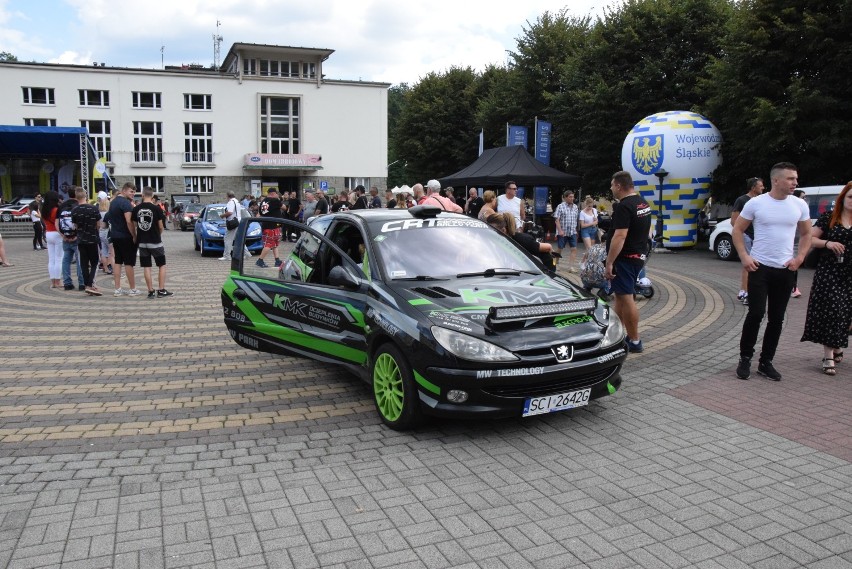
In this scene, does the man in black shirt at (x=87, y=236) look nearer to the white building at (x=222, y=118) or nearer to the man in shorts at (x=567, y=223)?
the man in shorts at (x=567, y=223)

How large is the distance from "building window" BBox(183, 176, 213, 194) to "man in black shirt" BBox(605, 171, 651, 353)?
55.5 metres

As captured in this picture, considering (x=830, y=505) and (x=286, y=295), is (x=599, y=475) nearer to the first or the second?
(x=830, y=505)

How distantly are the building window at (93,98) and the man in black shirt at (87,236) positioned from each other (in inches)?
1956

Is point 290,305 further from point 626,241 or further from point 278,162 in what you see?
point 278,162

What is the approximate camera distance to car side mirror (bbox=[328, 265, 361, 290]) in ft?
18.1

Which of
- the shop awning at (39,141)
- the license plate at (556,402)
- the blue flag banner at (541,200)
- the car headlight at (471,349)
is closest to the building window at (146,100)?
the shop awning at (39,141)

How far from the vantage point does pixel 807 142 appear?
19688mm

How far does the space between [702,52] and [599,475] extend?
1065 inches

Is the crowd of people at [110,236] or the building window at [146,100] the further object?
the building window at [146,100]

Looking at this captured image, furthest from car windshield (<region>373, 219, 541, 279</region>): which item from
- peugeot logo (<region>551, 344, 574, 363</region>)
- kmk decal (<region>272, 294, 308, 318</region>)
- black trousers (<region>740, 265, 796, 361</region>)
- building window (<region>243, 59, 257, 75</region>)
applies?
building window (<region>243, 59, 257, 75</region>)

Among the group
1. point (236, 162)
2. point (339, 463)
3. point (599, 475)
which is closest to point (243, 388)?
point (339, 463)

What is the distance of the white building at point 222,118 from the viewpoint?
54625 mm

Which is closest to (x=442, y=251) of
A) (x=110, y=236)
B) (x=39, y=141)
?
(x=110, y=236)

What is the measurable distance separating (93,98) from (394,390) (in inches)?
2335
